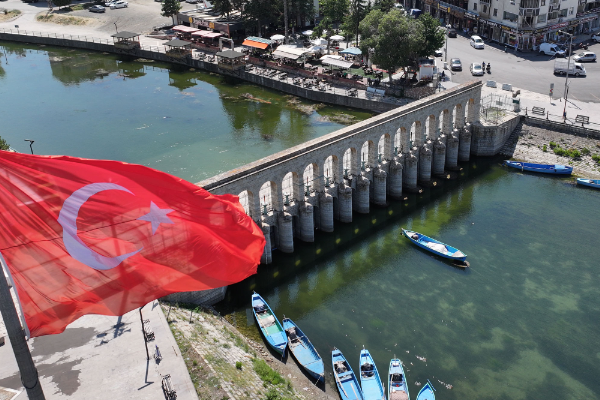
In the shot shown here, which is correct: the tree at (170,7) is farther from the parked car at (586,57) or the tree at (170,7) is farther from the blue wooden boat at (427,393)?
the blue wooden boat at (427,393)

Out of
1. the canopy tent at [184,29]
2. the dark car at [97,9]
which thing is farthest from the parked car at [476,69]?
the dark car at [97,9]

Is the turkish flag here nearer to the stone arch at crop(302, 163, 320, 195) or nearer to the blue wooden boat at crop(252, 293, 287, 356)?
the blue wooden boat at crop(252, 293, 287, 356)

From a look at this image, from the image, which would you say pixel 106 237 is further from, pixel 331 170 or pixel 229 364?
pixel 331 170

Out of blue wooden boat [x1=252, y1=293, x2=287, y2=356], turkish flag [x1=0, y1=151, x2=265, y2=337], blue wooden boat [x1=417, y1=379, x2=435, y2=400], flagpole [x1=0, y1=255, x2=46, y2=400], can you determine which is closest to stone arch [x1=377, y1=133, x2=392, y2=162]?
blue wooden boat [x1=252, y1=293, x2=287, y2=356]

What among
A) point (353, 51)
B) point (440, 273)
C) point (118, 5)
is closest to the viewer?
point (440, 273)

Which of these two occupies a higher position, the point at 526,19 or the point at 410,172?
the point at 526,19

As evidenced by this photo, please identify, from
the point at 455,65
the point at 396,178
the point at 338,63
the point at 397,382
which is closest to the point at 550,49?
the point at 455,65
